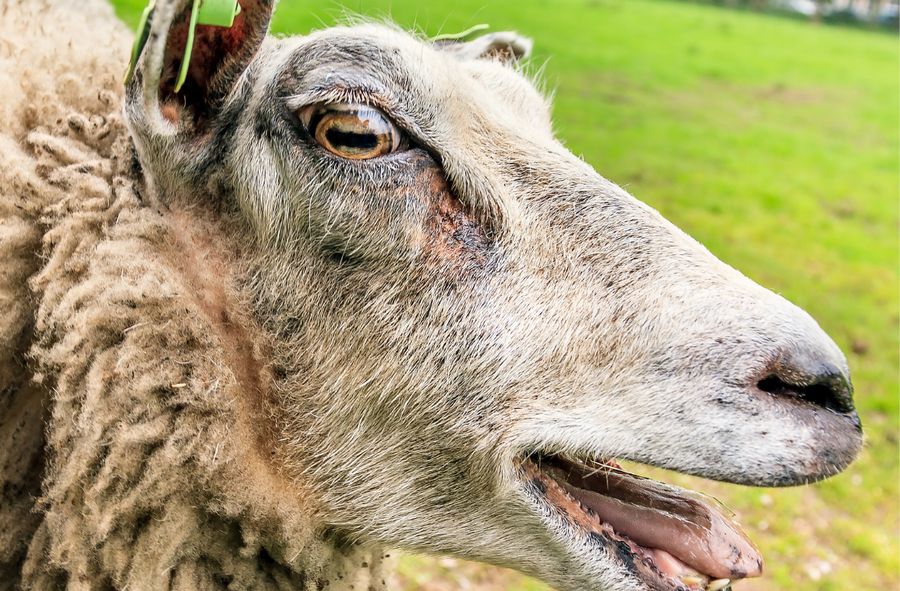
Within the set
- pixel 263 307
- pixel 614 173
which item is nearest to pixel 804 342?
pixel 263 307

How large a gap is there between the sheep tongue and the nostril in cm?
40

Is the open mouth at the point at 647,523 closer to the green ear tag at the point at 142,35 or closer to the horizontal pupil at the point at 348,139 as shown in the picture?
the horizontal pupil at the point at 348,139

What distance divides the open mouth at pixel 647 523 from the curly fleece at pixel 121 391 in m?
0.69

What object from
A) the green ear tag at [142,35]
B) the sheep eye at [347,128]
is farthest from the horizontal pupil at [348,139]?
the green ear tag at [142,35]

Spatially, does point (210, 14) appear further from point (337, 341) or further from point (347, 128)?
point (337, 341)

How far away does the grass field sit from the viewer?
5.90m

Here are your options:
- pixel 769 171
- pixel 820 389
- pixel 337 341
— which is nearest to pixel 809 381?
pixel 820 389

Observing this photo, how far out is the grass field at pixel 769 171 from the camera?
5.90 metres

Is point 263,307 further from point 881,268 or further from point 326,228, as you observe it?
point 881,268

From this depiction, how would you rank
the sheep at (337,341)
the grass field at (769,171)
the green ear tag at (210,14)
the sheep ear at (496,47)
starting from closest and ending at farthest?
the green ear tag at (210,14) < the sheep at (337,341) < the sheep ear at (496,47) < the grass field at (769,171)

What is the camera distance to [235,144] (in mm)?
2312

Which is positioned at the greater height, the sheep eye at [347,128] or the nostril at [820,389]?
the sheep eye at [347,128]

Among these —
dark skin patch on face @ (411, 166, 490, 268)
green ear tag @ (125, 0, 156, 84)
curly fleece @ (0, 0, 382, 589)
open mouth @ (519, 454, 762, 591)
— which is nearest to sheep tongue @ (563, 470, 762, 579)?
open mouth @ (519, 454, 762, 591)

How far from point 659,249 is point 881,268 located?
10.2 m
